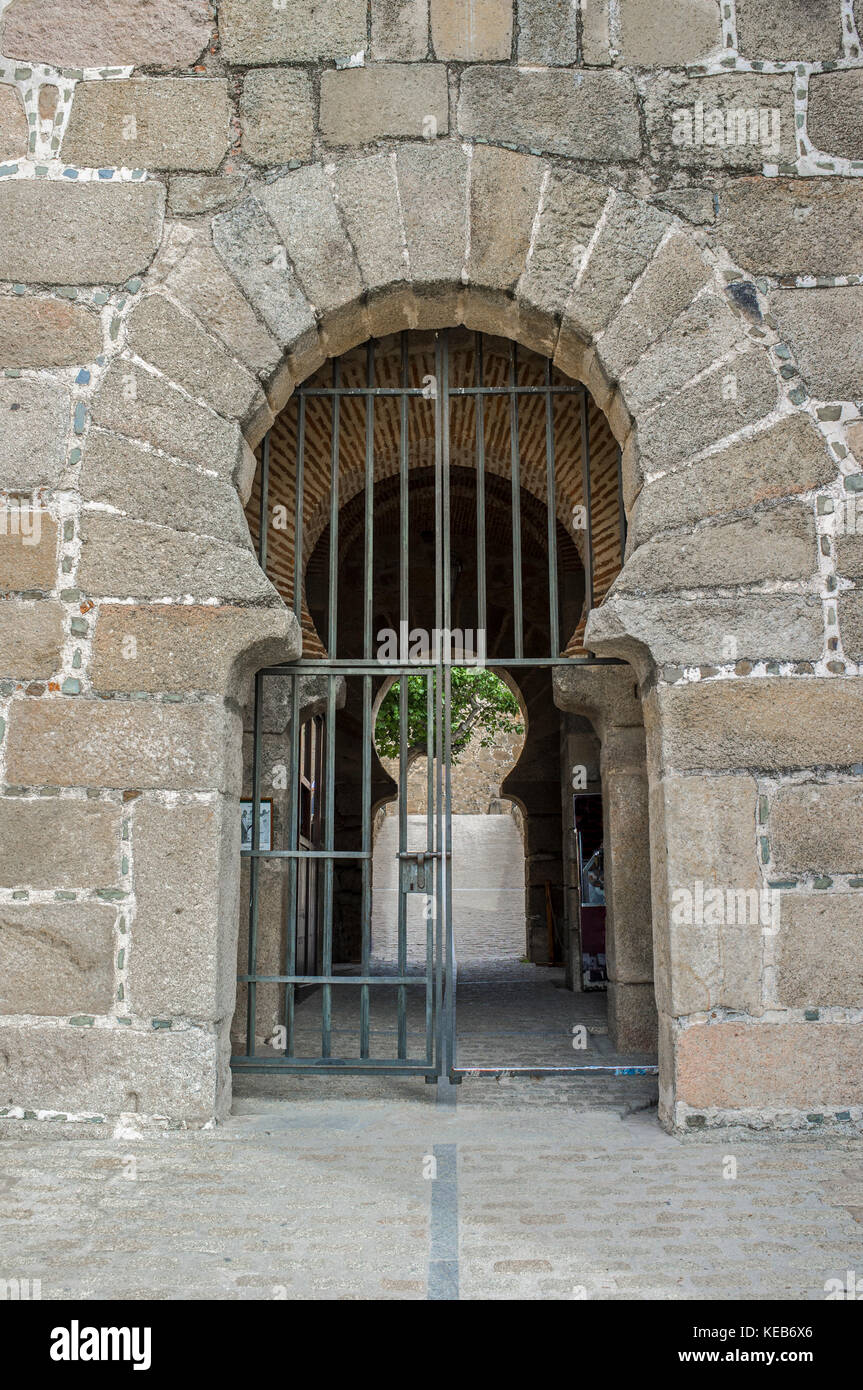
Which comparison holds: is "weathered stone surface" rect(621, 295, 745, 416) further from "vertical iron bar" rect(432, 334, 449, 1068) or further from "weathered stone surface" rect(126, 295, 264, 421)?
"weathered stone surface" rect(126, 295, 264, 421)

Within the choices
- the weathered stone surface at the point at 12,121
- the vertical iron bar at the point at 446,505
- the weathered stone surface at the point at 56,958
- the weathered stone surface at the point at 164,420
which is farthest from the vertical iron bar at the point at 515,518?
the weathered stone surface at the point at 12,121

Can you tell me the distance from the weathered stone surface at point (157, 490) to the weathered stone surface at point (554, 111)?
1.90 m

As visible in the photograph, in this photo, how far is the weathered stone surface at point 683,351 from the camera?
4.11 metres

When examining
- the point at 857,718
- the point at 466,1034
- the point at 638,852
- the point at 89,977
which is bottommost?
the point at 466,1034

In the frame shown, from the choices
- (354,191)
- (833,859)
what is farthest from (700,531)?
(354,191)

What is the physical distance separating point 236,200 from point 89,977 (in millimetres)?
3214

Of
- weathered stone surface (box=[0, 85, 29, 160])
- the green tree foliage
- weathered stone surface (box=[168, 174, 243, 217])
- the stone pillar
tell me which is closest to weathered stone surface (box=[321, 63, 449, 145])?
weathered stone surface (box=[168, 174, 243, 217])

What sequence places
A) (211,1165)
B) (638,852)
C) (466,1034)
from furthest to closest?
(466,1034) < (638,852) < (211,1165)

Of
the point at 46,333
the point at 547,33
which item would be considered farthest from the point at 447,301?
the point at 46,333

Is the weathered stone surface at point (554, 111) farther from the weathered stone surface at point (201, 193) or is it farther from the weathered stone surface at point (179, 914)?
the weathered stone surface at point (179, 914)

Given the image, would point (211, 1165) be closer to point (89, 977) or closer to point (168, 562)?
point (89, 977)

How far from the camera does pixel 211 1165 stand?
134 inches

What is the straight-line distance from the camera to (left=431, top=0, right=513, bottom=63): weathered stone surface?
4.33 m

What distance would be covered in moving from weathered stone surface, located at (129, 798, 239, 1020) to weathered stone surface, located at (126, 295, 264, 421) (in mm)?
1652
